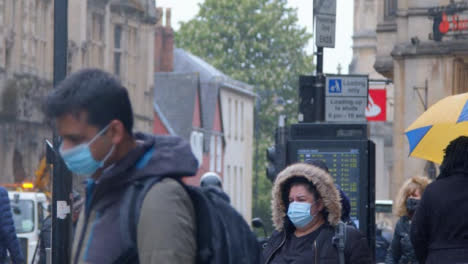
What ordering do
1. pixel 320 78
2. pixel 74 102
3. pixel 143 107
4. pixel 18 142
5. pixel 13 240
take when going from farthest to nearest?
pixel 143 107, pixel 18 142, pixel 320 78, pixel 13 240, pixel 74 102

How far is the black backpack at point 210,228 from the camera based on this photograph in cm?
396

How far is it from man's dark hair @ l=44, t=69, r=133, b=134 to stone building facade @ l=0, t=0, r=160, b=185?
36.7m

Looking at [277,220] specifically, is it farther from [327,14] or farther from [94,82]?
[327,14]

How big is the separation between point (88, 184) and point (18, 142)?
40.8 m

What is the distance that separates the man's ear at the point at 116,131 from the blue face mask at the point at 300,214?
362cm

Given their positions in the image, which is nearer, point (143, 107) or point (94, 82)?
point (94, 82)

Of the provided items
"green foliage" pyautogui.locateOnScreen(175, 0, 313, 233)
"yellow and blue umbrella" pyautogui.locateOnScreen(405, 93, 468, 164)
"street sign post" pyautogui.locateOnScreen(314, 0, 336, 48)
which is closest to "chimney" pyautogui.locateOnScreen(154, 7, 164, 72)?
"green foliage" pyautogui.locateOnScreen(175, 0, 313, 233)

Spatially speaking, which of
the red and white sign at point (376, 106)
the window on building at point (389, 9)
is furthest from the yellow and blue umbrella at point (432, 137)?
the red and white sign at point (376, 106)

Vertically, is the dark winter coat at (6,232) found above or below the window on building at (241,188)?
above

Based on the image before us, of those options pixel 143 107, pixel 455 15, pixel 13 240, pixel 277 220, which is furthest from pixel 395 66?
pixel 143 107

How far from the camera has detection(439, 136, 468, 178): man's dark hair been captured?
8188mm

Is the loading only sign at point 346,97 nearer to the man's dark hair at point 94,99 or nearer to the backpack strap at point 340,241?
the backpack strap at point 340,241

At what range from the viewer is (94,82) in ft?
13.3

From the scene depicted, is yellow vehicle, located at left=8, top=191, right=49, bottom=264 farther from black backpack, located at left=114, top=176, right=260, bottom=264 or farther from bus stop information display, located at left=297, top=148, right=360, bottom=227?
black backpack, located at left=114, top=176, right=260, bottom=264
